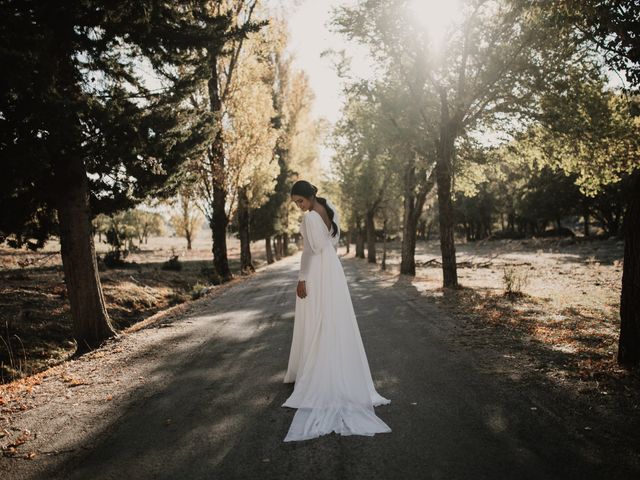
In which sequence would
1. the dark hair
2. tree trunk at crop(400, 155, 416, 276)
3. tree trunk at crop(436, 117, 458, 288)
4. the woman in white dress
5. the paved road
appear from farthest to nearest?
tree trunk at crop(400, 155, 416, 276), tree trunk at crop(436, 117, 458, 288), the dark hair, the woman in white dress, the paved road

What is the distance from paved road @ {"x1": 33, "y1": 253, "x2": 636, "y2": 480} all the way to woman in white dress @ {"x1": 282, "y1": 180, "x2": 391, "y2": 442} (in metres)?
0.28

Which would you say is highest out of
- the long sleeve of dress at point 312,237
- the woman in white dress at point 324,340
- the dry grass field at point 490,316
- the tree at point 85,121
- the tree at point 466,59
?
the tree at point 466,59

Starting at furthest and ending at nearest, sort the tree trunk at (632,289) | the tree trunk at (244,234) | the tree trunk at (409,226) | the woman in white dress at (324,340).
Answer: the tree trunk at (244,234) < the tree trunk at (409,226) < the tree trunk at (632,289) < the woman in white dress at (324,340)

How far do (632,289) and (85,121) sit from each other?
9019 mm

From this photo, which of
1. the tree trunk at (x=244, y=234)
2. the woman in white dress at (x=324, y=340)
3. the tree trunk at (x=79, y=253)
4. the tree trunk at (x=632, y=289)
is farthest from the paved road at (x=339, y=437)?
the tree trunk at (x=244, y=234)

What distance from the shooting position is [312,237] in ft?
17.1

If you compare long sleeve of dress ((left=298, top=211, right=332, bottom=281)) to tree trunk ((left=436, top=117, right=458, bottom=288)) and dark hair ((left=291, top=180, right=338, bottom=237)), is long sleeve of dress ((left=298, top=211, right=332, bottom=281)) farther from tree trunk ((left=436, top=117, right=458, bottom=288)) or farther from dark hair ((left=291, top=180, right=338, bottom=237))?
tree trunk ((left=436, top=117, right=458, bottom=288))

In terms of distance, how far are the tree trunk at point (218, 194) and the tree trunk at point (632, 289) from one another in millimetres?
17437

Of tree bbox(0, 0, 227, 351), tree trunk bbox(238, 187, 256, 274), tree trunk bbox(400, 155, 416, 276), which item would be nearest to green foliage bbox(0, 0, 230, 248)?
tree bbox(0, 0, 227, 351)

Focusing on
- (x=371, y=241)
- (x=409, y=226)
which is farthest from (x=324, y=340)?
(x=371, y=241)

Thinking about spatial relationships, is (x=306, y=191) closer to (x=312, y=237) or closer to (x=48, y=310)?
(x=312, y=237)

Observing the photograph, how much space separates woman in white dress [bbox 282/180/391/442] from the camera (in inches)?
186

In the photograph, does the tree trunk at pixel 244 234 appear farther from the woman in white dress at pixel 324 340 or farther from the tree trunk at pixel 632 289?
the tree trunk at pixel 632 289

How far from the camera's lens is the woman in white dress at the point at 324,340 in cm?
473
